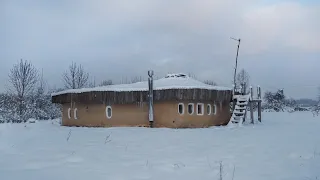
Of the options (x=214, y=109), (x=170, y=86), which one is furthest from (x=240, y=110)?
(x=170, y=86)

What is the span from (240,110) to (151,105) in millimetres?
6099

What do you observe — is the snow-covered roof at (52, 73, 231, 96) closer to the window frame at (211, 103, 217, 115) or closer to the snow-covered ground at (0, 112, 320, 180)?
the window frame at (211, 103, 217, 115)

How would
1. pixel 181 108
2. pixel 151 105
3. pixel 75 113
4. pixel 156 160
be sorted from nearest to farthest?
pixel 156 160 → pixel 151 105 → pixel 181 108 → pixel 75 113

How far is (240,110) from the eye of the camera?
21.5m

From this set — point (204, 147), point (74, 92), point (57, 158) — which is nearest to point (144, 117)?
point (74, 92)

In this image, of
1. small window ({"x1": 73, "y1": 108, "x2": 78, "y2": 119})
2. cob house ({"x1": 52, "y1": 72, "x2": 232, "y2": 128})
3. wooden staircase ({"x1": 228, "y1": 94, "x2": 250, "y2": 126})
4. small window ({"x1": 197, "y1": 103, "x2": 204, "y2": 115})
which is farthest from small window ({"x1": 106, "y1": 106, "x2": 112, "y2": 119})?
wooden staircase ({"x1": 228, "y1": 94, "x2": 250, "y2": 126})

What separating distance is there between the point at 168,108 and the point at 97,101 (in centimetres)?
437

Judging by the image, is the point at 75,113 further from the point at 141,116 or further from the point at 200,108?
the point at 200,108

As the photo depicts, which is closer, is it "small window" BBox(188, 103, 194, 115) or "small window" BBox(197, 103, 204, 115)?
"small window" BBox(188, 103, 194, 115)

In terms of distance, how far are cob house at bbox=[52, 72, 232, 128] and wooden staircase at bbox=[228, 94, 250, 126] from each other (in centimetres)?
103

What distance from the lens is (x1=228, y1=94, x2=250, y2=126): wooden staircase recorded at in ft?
67.2

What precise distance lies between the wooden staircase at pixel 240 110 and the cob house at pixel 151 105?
103 centimetres

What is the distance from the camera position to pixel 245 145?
36.6 ft

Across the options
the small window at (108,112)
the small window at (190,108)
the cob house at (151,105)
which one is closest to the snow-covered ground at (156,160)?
the cob house at (151,105)
